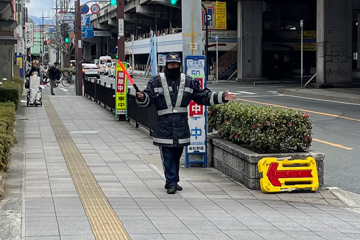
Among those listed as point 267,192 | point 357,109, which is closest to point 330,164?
point 267,192

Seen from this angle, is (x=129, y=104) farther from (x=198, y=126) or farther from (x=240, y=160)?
(x=240, y=160)

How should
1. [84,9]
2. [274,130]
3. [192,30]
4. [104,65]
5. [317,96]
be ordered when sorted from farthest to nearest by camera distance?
[104,65]
[84,9]
[317,96]
[192,30]
[274,130]

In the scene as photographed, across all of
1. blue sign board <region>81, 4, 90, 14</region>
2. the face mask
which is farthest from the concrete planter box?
blue sign board <region>81, 4, 90, 14</region>

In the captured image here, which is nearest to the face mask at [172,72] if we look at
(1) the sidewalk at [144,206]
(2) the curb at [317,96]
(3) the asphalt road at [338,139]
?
(1) the sidewalk at [144,206]

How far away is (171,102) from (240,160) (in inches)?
58.0

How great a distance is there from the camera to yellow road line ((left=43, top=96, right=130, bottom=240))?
6.52m

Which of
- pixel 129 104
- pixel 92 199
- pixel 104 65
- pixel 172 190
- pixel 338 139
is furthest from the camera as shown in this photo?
pixel 104 65

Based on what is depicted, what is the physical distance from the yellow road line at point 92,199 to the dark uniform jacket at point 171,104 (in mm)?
1146

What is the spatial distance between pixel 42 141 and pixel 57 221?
7.86 meters

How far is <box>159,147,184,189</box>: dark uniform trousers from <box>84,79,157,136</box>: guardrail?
20.2 ft

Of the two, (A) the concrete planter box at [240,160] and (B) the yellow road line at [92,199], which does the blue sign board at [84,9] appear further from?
(A) the concrete planter box at [240,160]

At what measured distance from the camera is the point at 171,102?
28.4 ft

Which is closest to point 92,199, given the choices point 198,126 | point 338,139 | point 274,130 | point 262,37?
point 274,130

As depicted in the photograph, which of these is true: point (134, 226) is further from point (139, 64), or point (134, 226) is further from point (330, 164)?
point (139, 64)
